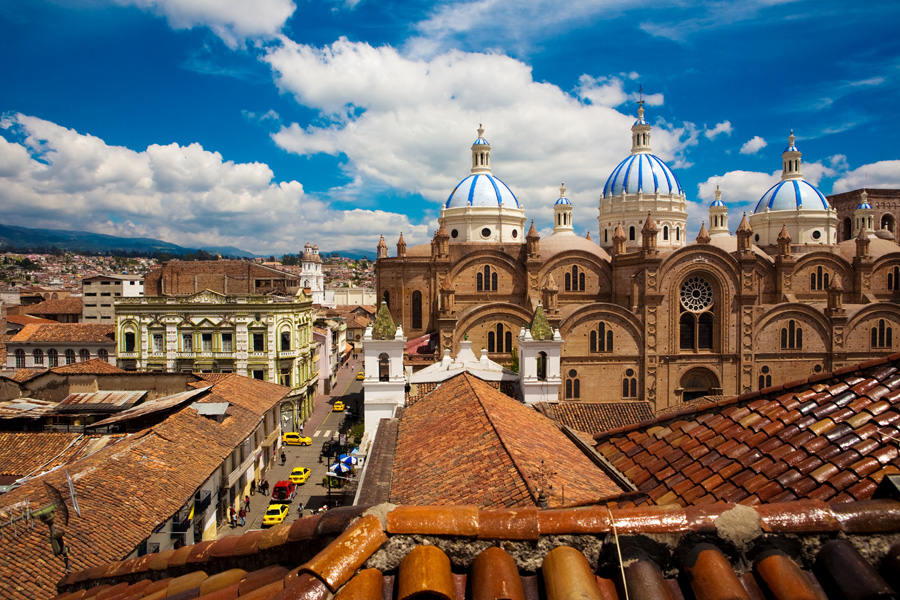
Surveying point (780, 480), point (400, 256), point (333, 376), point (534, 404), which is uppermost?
point (400, 256)

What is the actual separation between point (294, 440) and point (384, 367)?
17.0 m

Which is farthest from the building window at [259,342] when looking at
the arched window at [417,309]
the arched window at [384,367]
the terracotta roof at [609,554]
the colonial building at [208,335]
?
the terracotta roof at [609,554]

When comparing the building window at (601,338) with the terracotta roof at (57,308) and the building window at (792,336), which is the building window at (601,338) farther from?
the terracotta roof at (57,308)

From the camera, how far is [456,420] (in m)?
13.3

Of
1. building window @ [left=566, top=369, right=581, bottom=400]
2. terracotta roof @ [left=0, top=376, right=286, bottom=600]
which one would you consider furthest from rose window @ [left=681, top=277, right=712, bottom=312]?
terracotta roof @ [left=0, top=376, right=286, bottom=600]

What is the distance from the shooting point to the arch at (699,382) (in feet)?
111

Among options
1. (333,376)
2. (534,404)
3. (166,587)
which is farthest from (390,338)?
(333,376)

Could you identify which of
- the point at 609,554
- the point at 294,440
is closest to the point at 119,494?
the point at 609,554

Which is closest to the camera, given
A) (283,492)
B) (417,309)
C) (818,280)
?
(283,492)

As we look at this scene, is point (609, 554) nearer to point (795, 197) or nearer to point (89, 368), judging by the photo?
point (89, 368)

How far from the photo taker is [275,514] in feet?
73.4

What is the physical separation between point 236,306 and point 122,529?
75.1ft

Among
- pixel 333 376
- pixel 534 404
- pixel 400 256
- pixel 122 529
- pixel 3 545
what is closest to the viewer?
pixel 3 545

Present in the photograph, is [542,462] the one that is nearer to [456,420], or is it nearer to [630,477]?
[630,477]
